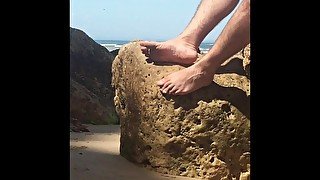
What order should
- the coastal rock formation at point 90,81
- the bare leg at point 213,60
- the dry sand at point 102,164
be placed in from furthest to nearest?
the coastal rock formation at point 90,81 → the bare leg at point 213,60 → the dry sand at point 102,164

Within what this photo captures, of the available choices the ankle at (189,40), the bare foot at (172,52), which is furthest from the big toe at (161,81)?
the ankle at (189,40)

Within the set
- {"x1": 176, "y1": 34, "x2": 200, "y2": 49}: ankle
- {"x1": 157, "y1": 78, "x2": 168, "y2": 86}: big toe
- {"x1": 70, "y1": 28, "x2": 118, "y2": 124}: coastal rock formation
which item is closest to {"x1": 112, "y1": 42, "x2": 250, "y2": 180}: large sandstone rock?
{"x1": 157, "y1": 78, "x2": 168, "y2": 86}: big toe

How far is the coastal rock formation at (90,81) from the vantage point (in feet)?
17.2

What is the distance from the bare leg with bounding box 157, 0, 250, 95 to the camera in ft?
9.09

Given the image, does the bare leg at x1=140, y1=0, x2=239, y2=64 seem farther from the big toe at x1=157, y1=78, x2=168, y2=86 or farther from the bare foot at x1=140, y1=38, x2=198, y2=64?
the big toe at x1=157, y1=78, x2=168, y2=86

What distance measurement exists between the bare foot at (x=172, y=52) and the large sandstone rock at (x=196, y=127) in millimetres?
81

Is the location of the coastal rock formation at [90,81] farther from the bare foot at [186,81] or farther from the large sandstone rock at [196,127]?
the bare foot at [186,81]

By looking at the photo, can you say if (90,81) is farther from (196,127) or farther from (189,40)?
(196,127)
